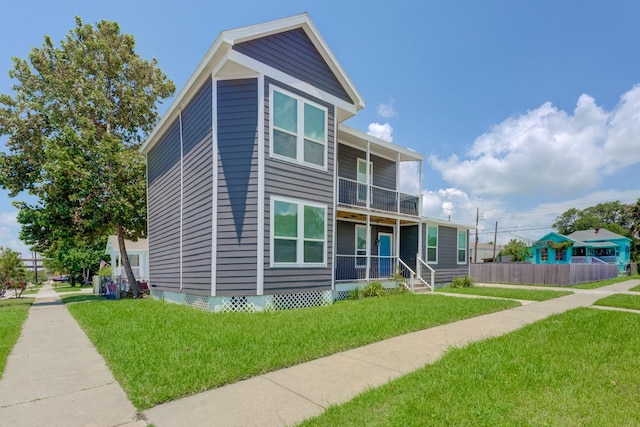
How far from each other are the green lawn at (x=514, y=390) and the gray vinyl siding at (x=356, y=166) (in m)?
9.61

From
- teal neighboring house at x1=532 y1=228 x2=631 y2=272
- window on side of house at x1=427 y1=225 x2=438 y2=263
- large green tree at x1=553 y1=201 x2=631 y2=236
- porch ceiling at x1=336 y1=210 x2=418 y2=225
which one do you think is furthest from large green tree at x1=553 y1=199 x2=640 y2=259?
porch ceiling at x1=336 y1=210 x2=418 y2=225

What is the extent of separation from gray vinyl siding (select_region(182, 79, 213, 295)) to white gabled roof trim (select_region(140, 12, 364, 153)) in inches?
12.3

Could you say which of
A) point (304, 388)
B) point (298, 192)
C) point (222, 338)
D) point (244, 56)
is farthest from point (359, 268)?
point (304, 388)

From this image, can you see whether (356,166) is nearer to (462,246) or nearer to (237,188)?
(237,188)

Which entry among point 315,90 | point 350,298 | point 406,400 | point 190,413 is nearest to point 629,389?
point 406,400

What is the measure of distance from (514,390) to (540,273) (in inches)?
819

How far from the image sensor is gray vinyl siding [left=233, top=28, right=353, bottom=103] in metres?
8.98

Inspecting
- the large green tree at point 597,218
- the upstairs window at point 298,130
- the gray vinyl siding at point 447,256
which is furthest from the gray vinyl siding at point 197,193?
the large green tree at point 597,218

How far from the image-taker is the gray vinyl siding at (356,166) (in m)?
13.8

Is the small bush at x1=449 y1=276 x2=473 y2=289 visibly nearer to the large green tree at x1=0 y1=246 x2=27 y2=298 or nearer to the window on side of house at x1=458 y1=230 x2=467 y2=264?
the window on side of house at x1=458 y1=230 x2=467 y2=264

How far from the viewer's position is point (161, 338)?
563cm

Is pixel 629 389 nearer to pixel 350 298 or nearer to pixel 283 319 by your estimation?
pixel 283 319

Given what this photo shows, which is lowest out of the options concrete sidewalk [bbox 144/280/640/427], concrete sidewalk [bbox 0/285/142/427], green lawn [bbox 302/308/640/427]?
concrete sidewalk [bbox 0/285/142/427]

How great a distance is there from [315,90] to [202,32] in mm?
4623
